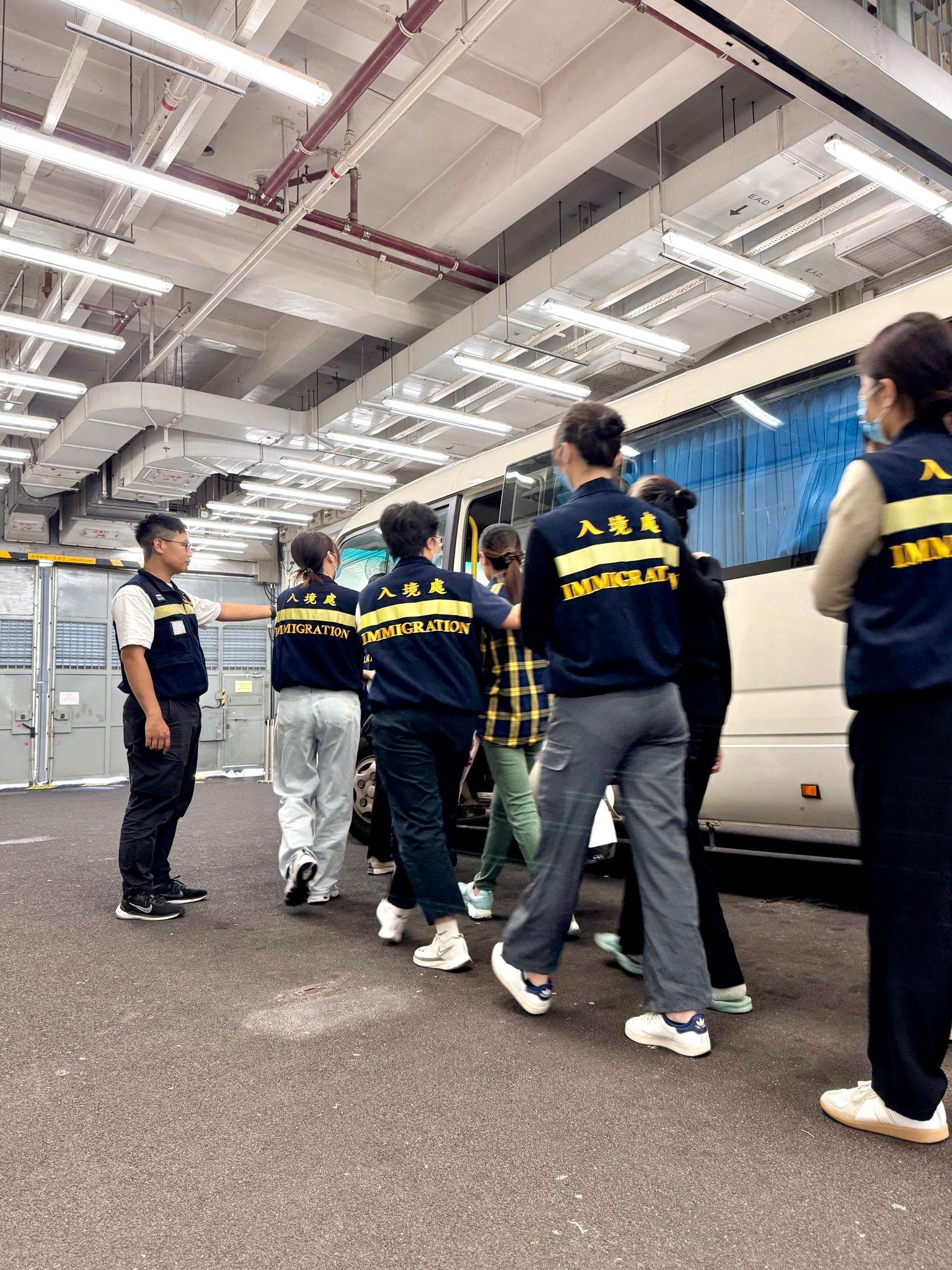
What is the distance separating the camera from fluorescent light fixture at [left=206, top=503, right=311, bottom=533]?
41.3 ft

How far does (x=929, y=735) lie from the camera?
1.72 m

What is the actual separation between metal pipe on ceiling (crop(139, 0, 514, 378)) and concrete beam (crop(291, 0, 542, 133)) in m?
0.25

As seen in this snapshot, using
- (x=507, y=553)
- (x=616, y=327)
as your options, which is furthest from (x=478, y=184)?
(x=507, y=553)

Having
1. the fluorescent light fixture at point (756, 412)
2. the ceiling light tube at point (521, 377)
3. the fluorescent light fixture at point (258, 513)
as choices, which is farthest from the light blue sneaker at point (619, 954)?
the fluorescent light fixture at point (258, 513)

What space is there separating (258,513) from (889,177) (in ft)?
31.1

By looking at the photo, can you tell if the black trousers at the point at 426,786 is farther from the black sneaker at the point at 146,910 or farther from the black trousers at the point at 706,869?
the black sneaker at the point at 146,910

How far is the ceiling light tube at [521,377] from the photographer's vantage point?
27.4 ft

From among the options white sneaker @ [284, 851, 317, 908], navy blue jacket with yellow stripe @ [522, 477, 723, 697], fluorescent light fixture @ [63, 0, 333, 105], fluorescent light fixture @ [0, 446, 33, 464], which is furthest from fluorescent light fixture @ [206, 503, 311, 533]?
navy blue jacket with yellow stripe @ [522, 477, 723, 697]

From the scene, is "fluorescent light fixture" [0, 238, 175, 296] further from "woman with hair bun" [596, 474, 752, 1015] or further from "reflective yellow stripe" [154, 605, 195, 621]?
"woman with hair bun" [596, 474, 752, 1015]

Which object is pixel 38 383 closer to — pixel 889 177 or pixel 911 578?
pixel 889 177

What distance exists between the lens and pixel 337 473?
11258 mm

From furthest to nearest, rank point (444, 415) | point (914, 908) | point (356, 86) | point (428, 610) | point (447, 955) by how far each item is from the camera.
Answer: point (444, 415)
point (356, 86)
point (428, 610)
point (447, 955)
point (914, 908)

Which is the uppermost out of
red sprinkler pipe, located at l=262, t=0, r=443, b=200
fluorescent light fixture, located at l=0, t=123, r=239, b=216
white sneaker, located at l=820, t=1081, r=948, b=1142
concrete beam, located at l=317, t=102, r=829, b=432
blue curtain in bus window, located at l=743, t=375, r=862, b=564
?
red sprinkler pipe, located at l=262, t=0, r=443, b=200

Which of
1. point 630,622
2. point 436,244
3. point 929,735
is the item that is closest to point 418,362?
point 436,244
